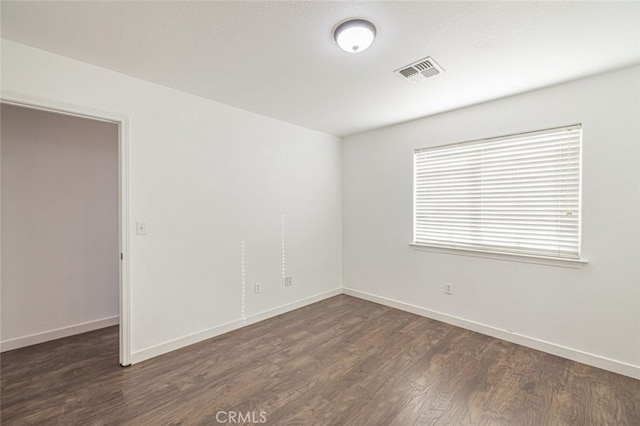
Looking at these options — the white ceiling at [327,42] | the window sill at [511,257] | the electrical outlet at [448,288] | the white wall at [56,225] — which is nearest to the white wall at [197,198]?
the white ceiling at [327,42]

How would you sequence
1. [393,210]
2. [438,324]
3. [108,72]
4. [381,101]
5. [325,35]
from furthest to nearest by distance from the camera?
[393,210]
[438,324]
[381,101]
[108,72]
[325,35]

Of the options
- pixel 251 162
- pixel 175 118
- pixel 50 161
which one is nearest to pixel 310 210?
pixel 251 162

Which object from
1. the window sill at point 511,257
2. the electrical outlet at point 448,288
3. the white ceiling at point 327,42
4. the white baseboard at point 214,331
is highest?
the white ceiling at point 327,42

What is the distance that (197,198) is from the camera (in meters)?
2.94

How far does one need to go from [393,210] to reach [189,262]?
2680 mm

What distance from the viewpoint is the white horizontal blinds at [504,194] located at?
8.63 ft

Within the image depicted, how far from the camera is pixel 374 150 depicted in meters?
4.16

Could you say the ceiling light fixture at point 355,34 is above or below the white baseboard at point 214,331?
above

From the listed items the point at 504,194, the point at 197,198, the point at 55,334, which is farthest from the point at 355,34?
the point at 55,334

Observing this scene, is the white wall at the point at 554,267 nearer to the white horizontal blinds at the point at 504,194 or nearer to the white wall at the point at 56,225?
the white horizontal blinds at the point at 504,194

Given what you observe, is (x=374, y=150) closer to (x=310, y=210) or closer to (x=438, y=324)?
(x=310, y=210)

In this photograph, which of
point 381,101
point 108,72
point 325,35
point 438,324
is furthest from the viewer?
point 438,324

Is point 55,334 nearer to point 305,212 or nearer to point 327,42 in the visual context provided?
point 305,212

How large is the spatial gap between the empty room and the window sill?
0.02 m
